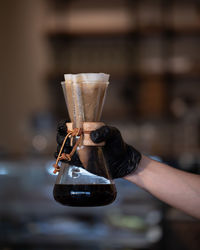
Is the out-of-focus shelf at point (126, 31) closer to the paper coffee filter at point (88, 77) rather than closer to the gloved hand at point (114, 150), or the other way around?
the gloved hand at point (114, 150)

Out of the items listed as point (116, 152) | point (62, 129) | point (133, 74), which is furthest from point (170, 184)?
point (133, 74)

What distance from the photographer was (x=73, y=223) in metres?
1.66

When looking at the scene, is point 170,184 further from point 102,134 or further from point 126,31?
point 126,31

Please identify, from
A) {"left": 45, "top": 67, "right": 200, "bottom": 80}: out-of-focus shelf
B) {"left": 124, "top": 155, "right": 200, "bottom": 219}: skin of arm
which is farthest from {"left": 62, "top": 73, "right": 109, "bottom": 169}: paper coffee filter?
{"left": 45, "top": 67, "right": 200, "bottom": 80}: out-of-focus shelf

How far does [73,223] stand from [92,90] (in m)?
0.99

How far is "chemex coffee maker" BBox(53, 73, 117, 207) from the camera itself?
29.8 inches

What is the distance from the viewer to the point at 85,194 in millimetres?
760

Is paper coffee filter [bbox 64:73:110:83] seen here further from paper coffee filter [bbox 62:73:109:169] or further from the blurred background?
the blurred background

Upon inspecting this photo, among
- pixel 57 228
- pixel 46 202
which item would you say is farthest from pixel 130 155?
pixel 46 202

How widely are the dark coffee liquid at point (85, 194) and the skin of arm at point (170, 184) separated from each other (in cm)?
19

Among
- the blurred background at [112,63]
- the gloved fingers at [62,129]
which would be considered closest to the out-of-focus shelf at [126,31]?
the blurred background at [112,63]

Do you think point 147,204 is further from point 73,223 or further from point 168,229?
point 168,229

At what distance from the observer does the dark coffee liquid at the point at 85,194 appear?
0.76m

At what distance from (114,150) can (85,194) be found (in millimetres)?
113
